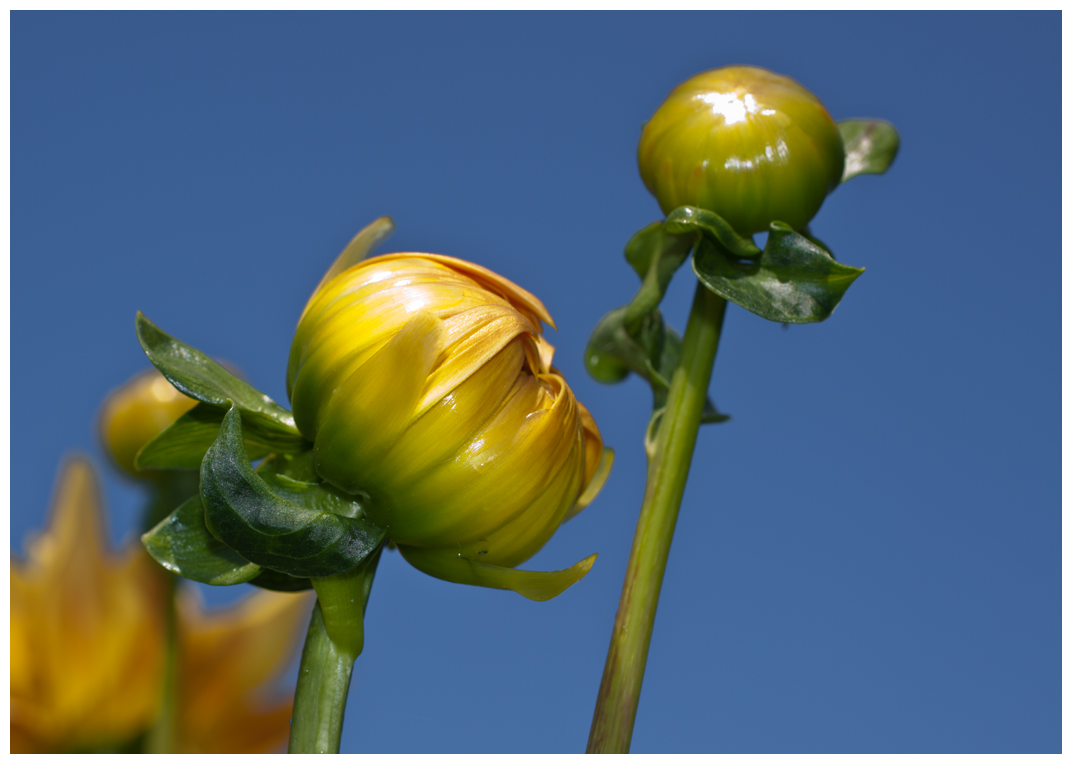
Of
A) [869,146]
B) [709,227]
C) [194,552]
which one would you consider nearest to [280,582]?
[194,552]

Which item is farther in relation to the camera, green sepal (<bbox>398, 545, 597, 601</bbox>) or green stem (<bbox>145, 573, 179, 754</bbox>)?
green stem (<bbox>145, 573, 179, 754</bbox>)

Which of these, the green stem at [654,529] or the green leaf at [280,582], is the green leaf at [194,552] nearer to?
the green leaf at [280,582]

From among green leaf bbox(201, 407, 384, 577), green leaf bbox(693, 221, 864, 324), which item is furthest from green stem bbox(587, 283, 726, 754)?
green leaf bbox(201, 407, 384, 577)

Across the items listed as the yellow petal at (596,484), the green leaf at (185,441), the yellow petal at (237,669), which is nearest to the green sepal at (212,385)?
the green leaf at (185,441)

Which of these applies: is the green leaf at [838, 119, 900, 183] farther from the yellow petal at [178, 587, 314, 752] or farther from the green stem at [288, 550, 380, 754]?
the yellow petal at [178, 587, 314, 752]

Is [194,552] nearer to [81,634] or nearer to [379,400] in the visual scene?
[379,400]

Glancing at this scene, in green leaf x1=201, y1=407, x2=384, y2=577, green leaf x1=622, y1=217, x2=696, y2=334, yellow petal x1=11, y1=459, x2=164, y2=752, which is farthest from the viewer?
yellow petal x1=11, y1=459, x2=164, y2=752
